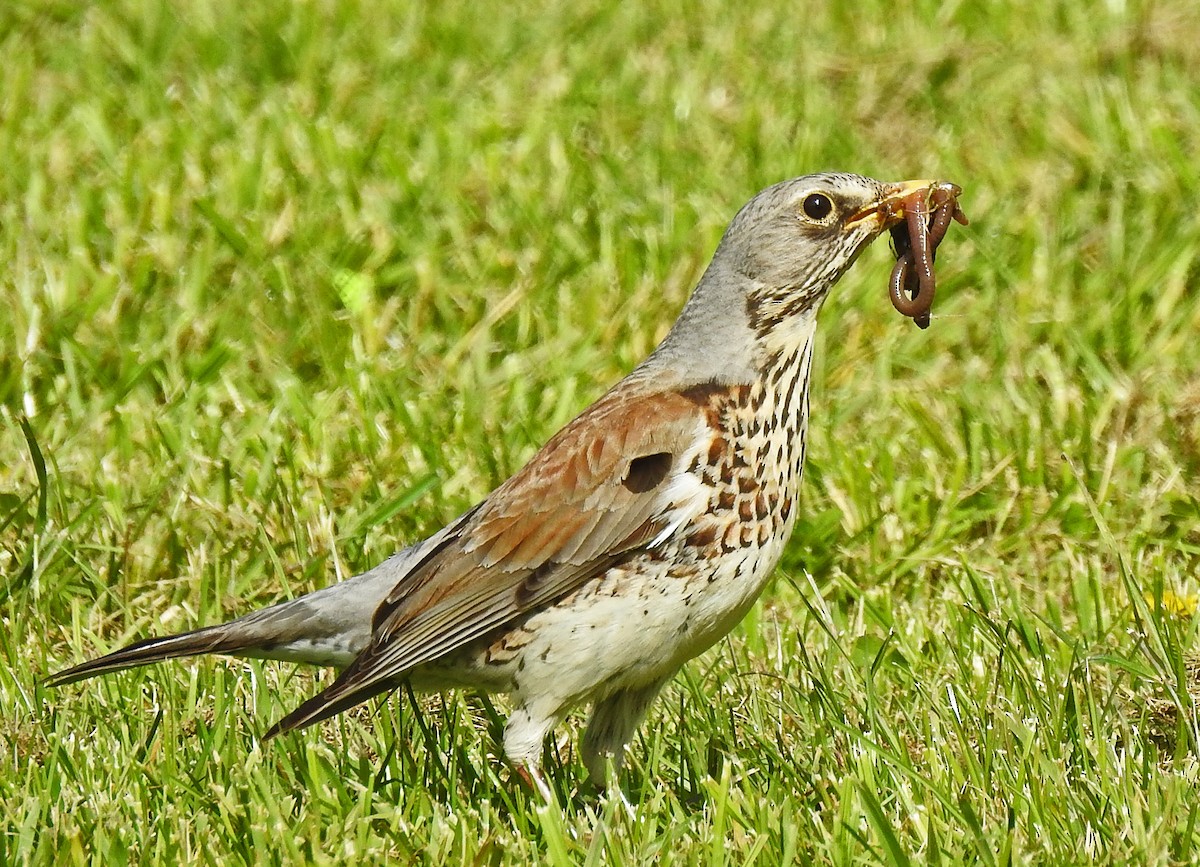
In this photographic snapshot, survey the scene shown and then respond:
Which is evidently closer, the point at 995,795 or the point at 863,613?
the point at 995,795

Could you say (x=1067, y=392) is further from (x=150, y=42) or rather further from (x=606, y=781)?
(x=150, y=42)

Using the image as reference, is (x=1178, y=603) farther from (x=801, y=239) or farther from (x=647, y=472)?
(x=647, y=472)

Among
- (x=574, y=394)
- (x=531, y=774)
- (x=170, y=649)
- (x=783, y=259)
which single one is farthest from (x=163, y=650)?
(x=574, y=394)

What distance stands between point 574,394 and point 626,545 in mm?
2235

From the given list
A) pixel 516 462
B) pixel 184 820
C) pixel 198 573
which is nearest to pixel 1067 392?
pixel 516 462

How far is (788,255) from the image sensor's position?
450 centimetres

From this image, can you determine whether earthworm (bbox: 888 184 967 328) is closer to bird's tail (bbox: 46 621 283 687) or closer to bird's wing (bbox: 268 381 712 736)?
bird's wing (bbox: 268 381 712 736)

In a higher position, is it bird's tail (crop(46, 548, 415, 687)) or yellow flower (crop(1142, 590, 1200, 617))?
bird's tail (crop(46, 548, 415, 687))

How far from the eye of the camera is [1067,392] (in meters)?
6.41

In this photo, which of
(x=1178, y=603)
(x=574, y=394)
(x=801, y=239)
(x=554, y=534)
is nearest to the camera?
(x=554, y=534)

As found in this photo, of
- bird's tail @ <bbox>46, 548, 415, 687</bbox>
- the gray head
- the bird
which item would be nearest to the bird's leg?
the bird

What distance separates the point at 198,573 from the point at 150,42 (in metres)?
4.14

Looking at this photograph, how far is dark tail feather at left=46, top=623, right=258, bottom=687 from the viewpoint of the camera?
4.39 meters

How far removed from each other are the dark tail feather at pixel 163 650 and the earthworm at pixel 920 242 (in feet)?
6.06
